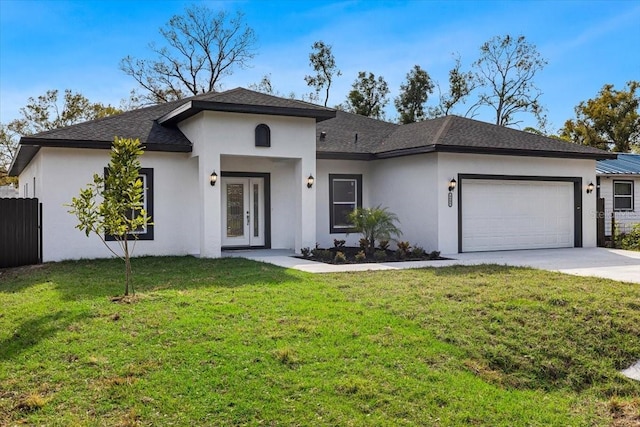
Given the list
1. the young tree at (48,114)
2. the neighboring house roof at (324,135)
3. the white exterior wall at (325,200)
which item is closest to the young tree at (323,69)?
the young tree at (48,114)

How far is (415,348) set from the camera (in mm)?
6176

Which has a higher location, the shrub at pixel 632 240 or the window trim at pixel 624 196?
the window trim at pixel 624 196

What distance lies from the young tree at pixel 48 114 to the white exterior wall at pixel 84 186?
74.8ft

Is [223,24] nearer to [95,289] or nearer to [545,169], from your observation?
[545,169]

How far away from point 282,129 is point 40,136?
5.57 m

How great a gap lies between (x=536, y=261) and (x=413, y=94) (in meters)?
22.4

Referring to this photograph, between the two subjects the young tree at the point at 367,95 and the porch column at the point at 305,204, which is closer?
the porch column at the point at 305,204

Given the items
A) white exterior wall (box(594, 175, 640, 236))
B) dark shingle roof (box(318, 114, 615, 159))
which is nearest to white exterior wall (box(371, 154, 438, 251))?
dark shingle roof (box(318, 114, 615, 159))

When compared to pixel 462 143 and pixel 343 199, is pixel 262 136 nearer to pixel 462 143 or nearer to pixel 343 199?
pixel 343 199

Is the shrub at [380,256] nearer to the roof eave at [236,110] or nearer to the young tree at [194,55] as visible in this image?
the roof eave at [236,110]

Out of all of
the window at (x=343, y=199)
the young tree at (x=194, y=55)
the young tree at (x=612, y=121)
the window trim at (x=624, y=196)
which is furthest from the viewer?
the young tree at (x=612, y=121)

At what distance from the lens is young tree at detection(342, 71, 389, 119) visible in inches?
1307

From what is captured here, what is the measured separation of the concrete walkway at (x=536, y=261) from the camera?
11.2 meters

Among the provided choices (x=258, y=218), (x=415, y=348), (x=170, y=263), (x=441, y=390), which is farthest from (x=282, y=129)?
(x=441, y=390)
